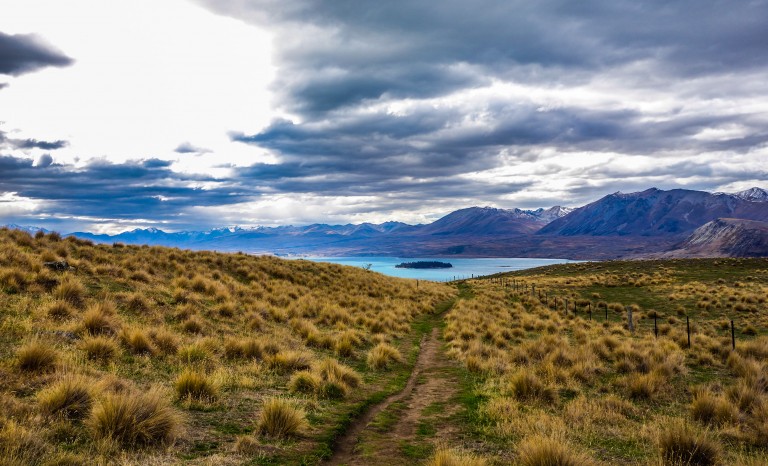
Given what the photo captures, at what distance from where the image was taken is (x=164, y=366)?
9938 millimetres

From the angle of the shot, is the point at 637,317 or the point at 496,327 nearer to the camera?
the point at 496,327

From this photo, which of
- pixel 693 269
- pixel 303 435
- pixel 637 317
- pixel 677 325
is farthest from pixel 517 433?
pixel 693 269

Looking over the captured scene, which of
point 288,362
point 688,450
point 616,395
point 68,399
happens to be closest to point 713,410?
point 616,395

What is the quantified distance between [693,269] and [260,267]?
65700mm

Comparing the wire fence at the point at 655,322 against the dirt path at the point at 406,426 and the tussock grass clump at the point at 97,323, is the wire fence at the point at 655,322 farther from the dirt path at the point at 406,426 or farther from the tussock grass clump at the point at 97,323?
the tussock grass clump at the point at 97,323

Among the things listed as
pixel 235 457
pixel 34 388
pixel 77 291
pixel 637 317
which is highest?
pixel 77 291

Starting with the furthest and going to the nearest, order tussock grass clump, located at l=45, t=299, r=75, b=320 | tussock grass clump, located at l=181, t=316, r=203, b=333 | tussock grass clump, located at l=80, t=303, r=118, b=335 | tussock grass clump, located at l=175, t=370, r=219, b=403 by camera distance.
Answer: tussock grass clump, located at l=181, t=316, r=203, b=333 → tussock grass clump, located at l=45, t=299, r=75, b=320 → tussock grass clump, located at l=80, t=303, r=118, b=335 → tussock grass clump, located at l=175, t=370, r=219, b=403

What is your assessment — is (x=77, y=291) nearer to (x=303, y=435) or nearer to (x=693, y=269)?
(x=303, y=435)

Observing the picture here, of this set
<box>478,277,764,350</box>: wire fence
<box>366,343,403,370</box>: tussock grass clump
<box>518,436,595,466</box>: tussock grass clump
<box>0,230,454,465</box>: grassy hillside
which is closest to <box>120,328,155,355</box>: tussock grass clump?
<box>0,230,454,465</box>: grassy hillside

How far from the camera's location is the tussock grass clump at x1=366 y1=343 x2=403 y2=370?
14.4 meters

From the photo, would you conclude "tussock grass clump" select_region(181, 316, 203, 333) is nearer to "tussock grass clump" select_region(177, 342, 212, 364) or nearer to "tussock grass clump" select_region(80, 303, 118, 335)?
"tussock grass clump" select_region(80, 303, 118, 335)

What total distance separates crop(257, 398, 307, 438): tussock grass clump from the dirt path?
2.83ft

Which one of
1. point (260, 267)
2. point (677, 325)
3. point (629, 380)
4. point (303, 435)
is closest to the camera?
point (303, 435)

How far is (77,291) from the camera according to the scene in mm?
13945
